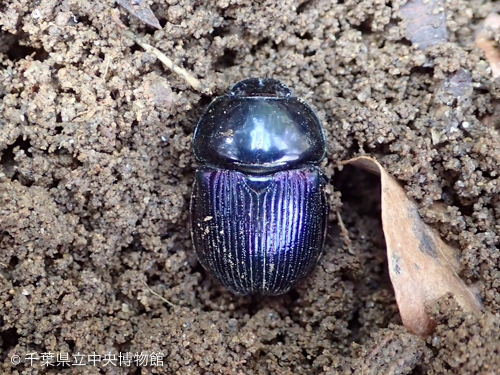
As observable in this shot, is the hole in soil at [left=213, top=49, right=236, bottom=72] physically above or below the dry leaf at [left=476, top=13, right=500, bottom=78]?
below

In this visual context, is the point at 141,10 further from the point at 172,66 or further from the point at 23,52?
the point at 23,52

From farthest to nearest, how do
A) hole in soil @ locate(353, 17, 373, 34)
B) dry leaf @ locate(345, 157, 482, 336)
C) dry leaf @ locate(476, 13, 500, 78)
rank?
hole in soil @ locate(353, 17, 373, 34) → dry leaf @ locate(476, 13, 500, 78) → dry leaf @ locate(345, 157, 482, 336)

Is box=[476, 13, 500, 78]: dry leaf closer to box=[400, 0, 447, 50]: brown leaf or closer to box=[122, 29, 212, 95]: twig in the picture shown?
box=[400, 0, 447, 50]: brown leaf

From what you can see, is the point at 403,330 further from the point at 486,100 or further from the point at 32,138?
the point at 32,138

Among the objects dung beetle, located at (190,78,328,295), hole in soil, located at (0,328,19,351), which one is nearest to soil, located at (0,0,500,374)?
hole in soil, located at (0,328,19,351)

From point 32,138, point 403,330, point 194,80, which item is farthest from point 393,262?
point 32,138

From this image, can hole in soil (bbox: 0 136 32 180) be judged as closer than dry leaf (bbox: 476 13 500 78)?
Yes

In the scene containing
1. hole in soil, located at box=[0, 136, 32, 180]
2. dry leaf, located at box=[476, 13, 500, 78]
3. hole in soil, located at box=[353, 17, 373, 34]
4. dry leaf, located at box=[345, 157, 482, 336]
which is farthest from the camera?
hole in soil, located at box=[353, 17, 373, 34]

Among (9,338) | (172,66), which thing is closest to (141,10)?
(172,66)
